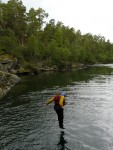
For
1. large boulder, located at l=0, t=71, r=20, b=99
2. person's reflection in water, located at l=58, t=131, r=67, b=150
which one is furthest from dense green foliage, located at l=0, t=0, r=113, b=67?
person's reflection in water, located at l=58, t=131, r=67, b=150

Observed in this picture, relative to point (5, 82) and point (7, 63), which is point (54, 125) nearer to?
point (5, 82)

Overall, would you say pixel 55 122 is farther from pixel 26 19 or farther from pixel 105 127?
pixel 26 19

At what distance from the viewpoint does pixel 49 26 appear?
466 ft

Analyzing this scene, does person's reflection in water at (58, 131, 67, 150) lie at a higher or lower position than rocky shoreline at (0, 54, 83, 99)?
lower

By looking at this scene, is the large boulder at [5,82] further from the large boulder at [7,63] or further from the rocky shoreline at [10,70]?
the large boulder at [7,63]

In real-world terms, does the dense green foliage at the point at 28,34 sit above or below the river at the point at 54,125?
above

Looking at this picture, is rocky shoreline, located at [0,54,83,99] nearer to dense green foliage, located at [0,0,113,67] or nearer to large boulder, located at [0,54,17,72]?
large boulder, located at [0,54,17,72]

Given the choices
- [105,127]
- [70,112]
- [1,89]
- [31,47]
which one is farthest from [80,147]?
[31,47]

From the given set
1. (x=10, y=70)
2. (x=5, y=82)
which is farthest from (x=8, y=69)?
(x=5, y=82)

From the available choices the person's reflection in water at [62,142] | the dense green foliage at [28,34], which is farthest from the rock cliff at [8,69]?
the person's reflection in water at [62,142]

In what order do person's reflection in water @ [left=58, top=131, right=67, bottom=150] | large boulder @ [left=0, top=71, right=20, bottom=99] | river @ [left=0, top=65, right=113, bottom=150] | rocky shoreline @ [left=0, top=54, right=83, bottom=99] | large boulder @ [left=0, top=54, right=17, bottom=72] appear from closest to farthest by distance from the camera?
1. person's reflection in water @ [left=58, top=131, right=67, bottom=150]
2. river @ [left=0, top=65, right=113, bottom=150]
3. large boulder @ [left=0, top=71, right=20, bottom=99]
4. rocky shoreline @ [left=0, top=54, right=83, bottom=99]
5. large boulder @ [left=0, top=54, right=17, bottom=72]

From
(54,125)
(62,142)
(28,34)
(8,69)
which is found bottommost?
(62,142)

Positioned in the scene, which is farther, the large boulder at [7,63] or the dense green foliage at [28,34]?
the dense green foliage at [28,34]

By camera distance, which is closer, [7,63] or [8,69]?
[7,63]
